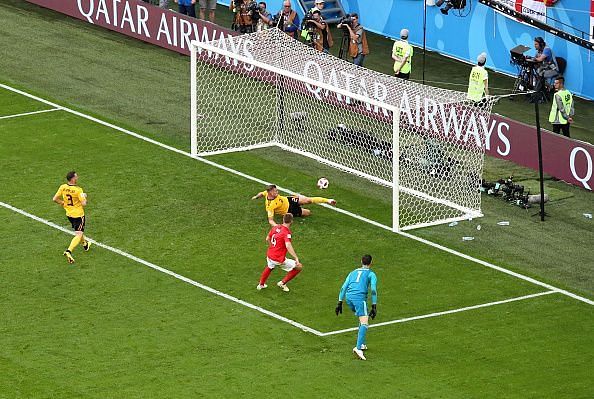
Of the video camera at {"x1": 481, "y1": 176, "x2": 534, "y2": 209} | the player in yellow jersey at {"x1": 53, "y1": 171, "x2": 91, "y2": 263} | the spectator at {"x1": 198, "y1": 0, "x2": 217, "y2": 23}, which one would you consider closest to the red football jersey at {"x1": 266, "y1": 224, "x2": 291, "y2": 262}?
the player in yellow jersey at {"x1": 53, "y1": 171, "x2": 91, "y2": 263}

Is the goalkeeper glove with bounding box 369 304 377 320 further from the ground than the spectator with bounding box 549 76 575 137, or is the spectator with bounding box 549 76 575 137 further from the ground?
the spectator with bounding box 549 76 575 137

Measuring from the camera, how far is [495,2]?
149 ft

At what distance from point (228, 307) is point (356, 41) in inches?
600

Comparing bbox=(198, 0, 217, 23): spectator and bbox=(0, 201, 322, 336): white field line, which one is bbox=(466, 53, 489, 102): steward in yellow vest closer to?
bbox=(0, 201, 322, 336): white field line

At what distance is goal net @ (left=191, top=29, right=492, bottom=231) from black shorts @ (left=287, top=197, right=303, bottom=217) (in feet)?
6.93

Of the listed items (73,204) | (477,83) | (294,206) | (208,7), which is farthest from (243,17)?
(73,204)

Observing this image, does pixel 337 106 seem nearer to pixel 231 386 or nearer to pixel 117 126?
pixel 117 126

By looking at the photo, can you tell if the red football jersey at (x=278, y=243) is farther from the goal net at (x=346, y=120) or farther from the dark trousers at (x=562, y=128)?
the dark trousers at (x=562, y=128)

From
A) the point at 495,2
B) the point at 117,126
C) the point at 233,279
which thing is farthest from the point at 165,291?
the point at 495,2

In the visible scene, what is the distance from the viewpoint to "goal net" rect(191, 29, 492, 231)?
121 feet

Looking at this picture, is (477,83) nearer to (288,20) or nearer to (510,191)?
(510,191)

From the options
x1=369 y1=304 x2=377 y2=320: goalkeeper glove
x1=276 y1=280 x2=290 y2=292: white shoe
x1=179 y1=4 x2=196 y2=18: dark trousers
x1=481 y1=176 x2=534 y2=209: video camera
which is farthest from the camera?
x1=179 y1=4 x2=196 y2=18: dark trousers

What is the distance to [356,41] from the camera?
45.1 metres

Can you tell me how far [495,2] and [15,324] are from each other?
19698mm
